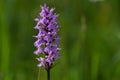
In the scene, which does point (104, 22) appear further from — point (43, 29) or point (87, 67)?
point (43, 29)

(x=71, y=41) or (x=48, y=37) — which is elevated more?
(x=71, y=41)

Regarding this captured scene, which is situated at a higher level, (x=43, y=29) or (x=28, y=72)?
(x=28, y=72)

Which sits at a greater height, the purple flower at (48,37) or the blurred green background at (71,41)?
the blurred green background at (71,41)

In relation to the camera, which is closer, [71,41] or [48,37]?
[48,37]

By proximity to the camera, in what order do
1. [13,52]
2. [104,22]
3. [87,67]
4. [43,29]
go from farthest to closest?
[104,22], [13,52], [87,67], [43,29]

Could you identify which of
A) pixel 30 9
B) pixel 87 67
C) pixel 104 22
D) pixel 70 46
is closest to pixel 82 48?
Result: pixel 87 67
